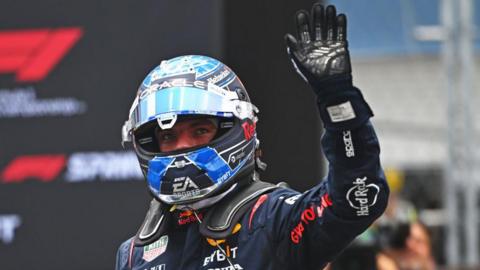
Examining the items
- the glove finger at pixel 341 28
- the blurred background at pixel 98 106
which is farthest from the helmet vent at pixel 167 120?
the blurred background at pixel 98 106

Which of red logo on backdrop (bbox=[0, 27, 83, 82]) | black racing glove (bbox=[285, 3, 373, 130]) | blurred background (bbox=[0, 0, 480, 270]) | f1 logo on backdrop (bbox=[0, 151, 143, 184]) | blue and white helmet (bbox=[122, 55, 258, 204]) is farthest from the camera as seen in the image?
red logo on backdrop (bbox=[0, 27, 83, 82])

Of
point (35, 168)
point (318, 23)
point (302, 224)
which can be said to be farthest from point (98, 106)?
point (318, 23)

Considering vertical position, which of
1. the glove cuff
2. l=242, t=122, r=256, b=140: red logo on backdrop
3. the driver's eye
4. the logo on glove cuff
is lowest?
the logo on glove cuff

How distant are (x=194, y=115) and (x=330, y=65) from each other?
0.55m

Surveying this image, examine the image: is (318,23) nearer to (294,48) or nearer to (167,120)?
(294,48)

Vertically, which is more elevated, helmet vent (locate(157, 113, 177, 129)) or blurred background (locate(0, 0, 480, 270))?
helmet vent (locate(157, 113, 177, 129))

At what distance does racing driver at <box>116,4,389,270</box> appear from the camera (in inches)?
103

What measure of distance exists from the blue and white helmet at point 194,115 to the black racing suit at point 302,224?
0.11 m

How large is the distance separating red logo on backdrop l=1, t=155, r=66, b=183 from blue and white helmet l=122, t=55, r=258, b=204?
3086 millimetres

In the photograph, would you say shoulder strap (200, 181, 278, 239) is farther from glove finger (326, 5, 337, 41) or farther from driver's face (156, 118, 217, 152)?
glove finger (326, 5, 337, 41)

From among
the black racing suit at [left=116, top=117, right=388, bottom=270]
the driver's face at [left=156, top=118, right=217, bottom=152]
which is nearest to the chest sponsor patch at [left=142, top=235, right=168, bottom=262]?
the black racing suit at [left=116, top=117, right=388, bottom=270]

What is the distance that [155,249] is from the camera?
10.0 feet

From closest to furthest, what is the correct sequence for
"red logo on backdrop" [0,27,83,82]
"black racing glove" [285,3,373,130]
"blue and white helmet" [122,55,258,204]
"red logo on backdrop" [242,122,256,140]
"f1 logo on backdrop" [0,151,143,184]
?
"black racing glove" [285,3,373,130], "blue and white helmet" [122,55,258,204], "red logo on backdrop" [242,122,256,140], "f1 logo on backdrop" [0,151,143,184], "red logo on backdrop" [0,27,83,82]

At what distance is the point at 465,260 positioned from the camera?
40.0 ft
